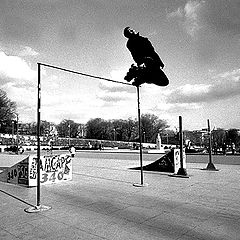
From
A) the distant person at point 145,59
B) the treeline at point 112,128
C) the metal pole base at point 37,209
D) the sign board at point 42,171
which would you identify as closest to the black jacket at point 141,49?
the distant person at point 145,59

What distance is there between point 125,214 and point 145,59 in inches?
201

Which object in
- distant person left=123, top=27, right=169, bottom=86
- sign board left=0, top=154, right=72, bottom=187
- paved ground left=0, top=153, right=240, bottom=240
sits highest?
distant person left=123, top=27, right=169, bottom=86

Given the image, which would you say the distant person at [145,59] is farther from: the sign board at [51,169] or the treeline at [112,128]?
the treeline at [112,128]

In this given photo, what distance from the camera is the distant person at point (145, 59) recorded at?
7.83 metres

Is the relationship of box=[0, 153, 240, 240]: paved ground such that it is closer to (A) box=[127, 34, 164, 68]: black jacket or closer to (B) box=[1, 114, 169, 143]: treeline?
(A) box=[127, 34, 164, 68]: black jacket

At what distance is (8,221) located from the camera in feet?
15.5

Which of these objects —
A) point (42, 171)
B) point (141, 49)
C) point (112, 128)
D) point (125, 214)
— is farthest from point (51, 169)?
point (112, 128)

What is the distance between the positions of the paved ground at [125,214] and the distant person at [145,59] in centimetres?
380

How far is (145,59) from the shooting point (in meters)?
8.02

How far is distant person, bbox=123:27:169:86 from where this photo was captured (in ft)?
25.7

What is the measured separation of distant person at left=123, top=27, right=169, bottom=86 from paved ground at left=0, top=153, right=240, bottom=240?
380 centimetres

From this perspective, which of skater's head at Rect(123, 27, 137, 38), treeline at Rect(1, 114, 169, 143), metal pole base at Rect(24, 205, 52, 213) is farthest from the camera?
treeline at Rect(1, 114, 169, 143)

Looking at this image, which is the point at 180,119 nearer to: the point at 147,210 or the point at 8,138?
the point at 147,210

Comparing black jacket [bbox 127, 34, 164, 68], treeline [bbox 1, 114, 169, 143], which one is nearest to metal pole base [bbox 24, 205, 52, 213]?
black jacket [bbox 127, 34, 164, 68]
